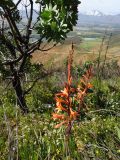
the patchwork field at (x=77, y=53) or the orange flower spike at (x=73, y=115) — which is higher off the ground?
the orange flower spike at (x=73, y=115)

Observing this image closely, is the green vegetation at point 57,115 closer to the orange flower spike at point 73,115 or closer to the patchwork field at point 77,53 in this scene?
the orange flower spike at point 73,115

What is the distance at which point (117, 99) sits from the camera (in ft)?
35.8

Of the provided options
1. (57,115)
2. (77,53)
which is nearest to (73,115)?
(57,115)

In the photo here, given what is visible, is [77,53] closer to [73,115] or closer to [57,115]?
[57,115]

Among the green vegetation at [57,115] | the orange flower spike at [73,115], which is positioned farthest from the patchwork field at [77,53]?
the orange flower spike at [73,115]

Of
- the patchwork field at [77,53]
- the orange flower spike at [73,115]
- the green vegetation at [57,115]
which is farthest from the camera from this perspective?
the patchwork field at [77,53]

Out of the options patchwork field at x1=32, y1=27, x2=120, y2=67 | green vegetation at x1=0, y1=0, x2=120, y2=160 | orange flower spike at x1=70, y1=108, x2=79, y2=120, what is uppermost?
orange flower spike at x1=70, y1=108, x2=79, y2=120

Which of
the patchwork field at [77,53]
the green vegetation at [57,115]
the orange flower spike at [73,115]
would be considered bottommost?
the patchwork field at [77,53]

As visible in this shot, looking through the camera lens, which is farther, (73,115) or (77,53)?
(77,53)

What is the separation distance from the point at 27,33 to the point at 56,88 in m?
6.16

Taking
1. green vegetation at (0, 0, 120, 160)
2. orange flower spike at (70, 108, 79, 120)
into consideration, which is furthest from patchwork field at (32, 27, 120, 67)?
orange flower spike at (70, 108, 79, 120)

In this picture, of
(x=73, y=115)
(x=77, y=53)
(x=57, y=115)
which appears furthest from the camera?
(x=77, y=53)

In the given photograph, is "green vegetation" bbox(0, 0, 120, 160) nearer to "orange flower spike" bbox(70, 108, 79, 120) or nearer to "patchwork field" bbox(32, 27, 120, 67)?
"orange flower spike" bbox(70, 108, 79, 120)

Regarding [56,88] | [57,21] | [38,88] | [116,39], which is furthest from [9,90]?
[116,39]
